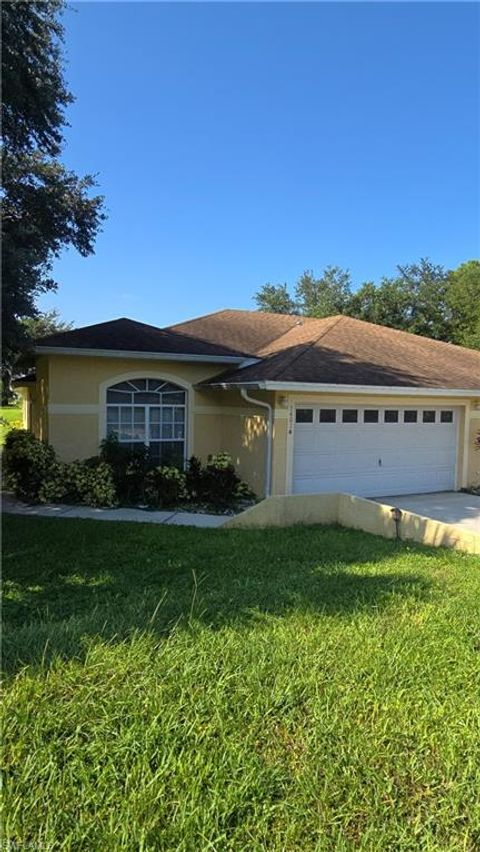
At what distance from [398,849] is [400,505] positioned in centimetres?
1036

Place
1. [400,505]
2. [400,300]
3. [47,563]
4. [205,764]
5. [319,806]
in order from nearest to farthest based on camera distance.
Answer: [319,806] → [205,764] → [47,563] → [400,505] → [400,300]

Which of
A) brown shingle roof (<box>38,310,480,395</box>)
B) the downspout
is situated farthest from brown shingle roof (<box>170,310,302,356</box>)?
the downspout

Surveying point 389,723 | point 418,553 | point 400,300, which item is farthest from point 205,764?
point 400,300

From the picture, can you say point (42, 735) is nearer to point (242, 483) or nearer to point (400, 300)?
point (242, 483)

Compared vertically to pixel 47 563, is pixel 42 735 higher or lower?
higher

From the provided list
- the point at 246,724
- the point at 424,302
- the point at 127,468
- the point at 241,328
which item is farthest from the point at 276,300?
the point at 246,724

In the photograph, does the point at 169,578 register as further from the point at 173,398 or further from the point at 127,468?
the point at 173,398

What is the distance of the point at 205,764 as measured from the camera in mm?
2506

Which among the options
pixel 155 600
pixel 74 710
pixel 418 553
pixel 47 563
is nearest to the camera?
pixel 74 710

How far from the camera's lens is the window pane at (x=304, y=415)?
39.8ft

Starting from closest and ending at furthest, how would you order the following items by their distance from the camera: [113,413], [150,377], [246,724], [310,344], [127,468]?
[246,724]
[127,468]
[113,413]
[150,377]
[310,344]

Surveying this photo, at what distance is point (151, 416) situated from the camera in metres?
13.5

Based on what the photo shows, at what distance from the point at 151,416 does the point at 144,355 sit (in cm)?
165

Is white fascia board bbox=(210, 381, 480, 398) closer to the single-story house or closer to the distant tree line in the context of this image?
the single-story house
